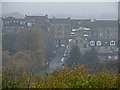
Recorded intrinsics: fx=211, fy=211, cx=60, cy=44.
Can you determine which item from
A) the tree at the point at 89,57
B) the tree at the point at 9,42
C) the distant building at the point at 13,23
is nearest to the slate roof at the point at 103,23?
the tree at the point at 89,57

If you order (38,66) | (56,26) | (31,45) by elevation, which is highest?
(56,26)

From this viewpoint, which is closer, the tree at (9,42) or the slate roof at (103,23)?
the tree at (9,42)

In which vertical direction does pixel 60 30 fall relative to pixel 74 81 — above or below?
above

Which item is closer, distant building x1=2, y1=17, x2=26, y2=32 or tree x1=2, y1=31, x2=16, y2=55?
tree x1=2, y1=31, x2=16, y2=55

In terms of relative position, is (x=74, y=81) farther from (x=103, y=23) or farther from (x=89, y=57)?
(x=103, y=23)

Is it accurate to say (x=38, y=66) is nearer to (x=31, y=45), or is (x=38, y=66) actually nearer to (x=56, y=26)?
(x=31, y=45)

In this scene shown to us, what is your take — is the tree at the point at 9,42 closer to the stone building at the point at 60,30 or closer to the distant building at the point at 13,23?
the distant building at the point at 13,23

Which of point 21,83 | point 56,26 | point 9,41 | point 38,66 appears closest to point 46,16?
point 56,26

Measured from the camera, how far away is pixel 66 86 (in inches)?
104

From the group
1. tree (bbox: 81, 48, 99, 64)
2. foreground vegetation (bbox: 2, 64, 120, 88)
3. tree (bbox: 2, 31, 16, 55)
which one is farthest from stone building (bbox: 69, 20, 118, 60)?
foreground vegetation (bbox: 2, 64, 120, 88)

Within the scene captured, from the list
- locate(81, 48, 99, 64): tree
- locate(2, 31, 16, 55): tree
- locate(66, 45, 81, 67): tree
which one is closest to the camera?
locate(66, 45, 81, 67): tree

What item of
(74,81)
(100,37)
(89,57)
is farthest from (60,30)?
(74,81)

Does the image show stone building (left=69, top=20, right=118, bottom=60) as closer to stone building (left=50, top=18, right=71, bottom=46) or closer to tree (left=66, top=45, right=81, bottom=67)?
stone building (left=50, top=18, right=71, bottom=46)

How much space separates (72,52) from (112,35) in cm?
710
